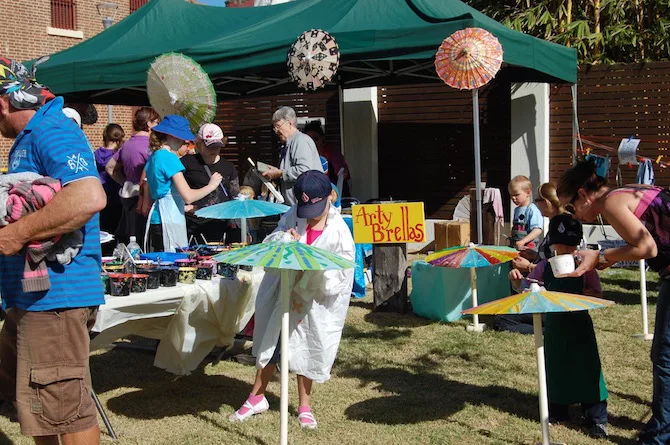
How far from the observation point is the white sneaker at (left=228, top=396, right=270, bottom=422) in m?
4.55

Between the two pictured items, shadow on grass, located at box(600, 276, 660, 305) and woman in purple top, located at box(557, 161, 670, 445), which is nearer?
woman in purple top, located at box(557, 161, 670, 445)

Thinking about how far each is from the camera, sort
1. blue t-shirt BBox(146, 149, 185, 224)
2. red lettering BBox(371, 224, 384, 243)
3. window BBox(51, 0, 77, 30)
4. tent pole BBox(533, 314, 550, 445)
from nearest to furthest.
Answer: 1. tent pole BBox(533, 314, 550, 445)
2. blue t-shirt BBox(146, 149, 185, 224)
3. red lettering BBox(371, 224, 384, 243)
4. window BBox(51, 0, 77, 30)

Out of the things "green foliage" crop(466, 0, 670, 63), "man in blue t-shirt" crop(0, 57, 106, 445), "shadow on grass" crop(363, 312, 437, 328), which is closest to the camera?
"man in blue t-shirt" crop(0, 57, 106, 445)

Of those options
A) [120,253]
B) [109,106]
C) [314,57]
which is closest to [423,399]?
[120,253]

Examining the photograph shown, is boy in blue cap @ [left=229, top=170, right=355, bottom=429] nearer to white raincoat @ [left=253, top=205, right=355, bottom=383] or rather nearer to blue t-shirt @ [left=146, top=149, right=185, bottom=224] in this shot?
white raincoat @ [left=253, top=205, right=355, bottom=383]

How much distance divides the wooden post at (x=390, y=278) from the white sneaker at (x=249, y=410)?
9.93 ft

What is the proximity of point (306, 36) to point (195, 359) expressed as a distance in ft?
12.8

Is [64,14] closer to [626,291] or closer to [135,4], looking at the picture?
[135,4]

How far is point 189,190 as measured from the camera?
5.78 m

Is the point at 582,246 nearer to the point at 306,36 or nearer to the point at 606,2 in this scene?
the point at 306,36

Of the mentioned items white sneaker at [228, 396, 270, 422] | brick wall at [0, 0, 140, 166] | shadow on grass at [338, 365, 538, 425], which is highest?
brick wall at [0, 0, 140, 166]

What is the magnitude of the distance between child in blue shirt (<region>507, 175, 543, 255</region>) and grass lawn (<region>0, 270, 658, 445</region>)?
871 millimetres

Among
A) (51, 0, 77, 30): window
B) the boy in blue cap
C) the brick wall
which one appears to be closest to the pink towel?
the boy in blue cap

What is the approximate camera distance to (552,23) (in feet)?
42.7
